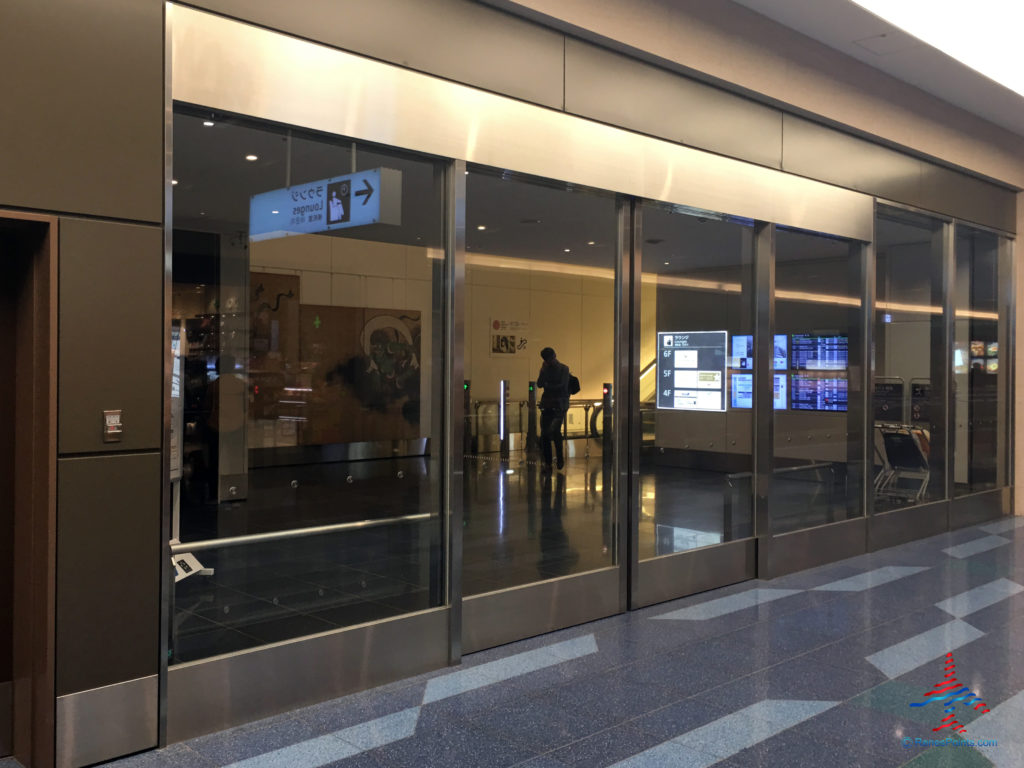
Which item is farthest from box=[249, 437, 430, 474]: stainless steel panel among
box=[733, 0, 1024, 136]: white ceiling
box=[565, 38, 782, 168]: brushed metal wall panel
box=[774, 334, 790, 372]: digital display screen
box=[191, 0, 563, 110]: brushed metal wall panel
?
box=[733, 0, 1024, 136]: white ceiling

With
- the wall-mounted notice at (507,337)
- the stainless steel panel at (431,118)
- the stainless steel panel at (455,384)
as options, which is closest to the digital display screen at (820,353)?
the stainless steel panel at (431,118)

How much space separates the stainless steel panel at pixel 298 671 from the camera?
4039 mm

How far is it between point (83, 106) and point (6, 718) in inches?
102

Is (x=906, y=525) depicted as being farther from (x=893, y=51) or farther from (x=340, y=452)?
(x=340, y=452)

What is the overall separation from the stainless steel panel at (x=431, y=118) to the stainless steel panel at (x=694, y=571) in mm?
2641

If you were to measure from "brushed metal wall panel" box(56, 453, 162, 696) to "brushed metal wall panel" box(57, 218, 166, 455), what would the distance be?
13cm

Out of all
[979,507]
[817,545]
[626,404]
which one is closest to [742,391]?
[626,404]

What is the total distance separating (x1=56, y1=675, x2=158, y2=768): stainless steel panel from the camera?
3.65 metres

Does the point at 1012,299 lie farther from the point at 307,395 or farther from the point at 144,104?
the point at 144,104

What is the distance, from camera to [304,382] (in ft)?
17.3

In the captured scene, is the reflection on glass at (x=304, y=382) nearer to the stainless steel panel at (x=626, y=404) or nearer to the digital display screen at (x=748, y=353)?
the stainless steel panel at (x=626, y=404)

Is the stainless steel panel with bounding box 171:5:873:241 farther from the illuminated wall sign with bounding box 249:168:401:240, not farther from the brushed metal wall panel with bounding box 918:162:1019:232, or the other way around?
the brushed metal wall panel with bounding box 918:162:1019:232

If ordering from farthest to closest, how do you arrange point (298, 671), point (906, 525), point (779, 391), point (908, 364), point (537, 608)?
point (908, 364) < point (906, 525) < point (779, 391) < point (537, 608) < point (298, 671)

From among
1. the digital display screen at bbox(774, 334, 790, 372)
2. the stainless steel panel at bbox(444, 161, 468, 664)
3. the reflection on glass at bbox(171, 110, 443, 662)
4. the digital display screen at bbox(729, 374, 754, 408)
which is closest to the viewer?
the reflection on glass at bbox(171, 110, 443, 662)
